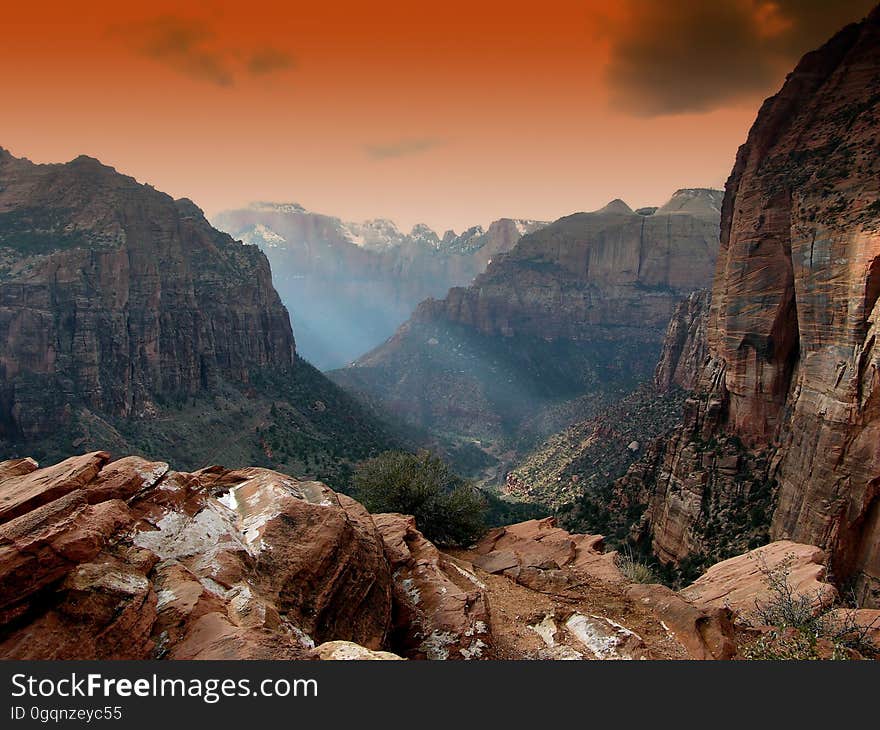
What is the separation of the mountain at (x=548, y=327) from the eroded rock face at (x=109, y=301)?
158ft

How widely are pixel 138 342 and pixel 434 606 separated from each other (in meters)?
68.5

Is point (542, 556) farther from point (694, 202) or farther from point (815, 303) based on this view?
point (694, 202)

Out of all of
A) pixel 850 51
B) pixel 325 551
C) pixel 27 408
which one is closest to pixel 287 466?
pixel 27 408

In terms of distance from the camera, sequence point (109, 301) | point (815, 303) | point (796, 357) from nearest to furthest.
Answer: point (815, 303)
point (796, 357)
point (109, 301)

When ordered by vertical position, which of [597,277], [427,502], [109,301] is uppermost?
[597,277]

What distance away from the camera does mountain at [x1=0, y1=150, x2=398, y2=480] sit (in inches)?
2213

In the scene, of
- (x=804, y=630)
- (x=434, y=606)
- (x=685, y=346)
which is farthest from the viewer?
(x=685, y=346)

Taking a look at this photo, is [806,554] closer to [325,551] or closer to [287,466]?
[325,551]

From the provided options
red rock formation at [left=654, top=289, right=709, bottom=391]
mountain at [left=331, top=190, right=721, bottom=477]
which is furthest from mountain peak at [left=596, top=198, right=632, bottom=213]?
red rock formation at [left=654, top=289, right=709, bottom=391]

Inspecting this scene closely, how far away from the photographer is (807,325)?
31156 millimetres

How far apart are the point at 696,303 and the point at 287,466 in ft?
221

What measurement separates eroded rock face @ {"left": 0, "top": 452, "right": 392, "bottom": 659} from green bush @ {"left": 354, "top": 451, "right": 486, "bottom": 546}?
8973 mm

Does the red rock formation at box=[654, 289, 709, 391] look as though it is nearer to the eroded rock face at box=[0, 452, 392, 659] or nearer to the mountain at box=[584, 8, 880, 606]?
the mountain at box=[584, 8, 880, 606]

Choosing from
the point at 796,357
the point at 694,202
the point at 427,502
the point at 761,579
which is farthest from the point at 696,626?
the point at 694,202
